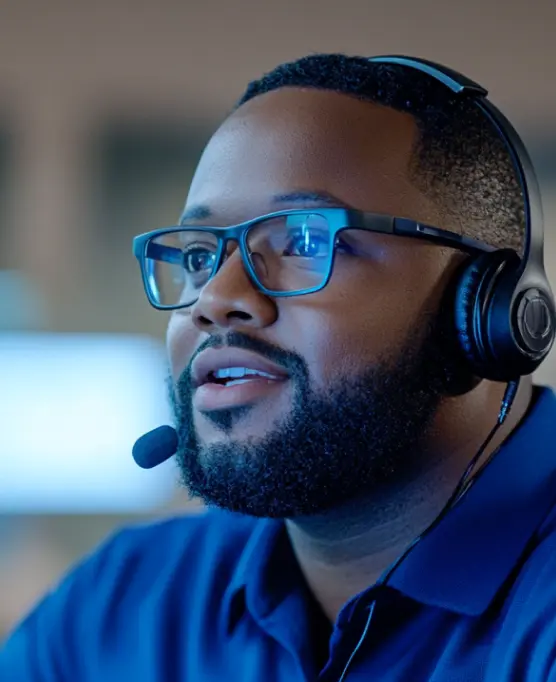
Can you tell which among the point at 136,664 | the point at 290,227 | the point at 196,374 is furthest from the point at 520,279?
the point at 136,664

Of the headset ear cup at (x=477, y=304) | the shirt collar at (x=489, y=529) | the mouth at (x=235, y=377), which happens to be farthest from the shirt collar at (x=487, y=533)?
the mouth at (x=235, y=377)

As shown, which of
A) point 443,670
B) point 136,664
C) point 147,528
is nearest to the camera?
point 443,670

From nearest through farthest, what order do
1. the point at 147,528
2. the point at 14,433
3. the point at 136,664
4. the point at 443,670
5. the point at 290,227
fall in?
the point at 443,670
the point at 290,227
the point at 136,664
the point at 147,528
the point at 14,433

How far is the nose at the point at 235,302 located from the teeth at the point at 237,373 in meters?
0.04

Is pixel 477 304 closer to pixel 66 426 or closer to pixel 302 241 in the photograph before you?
pixel 302 241

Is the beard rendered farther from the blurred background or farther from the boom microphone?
the blurred background

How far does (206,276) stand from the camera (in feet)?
3.17

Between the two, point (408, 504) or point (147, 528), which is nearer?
point (408, 504)

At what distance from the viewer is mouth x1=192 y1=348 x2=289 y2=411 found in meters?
0.84

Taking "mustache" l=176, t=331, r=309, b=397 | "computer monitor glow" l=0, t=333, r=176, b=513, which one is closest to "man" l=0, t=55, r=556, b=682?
"mustache" l=176, t=331, r=309, b=397

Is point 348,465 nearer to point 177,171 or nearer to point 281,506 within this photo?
point 281,506

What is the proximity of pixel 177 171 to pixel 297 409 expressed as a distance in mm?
1543

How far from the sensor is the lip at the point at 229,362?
2.76 feet

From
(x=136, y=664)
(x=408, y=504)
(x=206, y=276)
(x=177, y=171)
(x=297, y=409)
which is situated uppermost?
(x=177, y=171)
